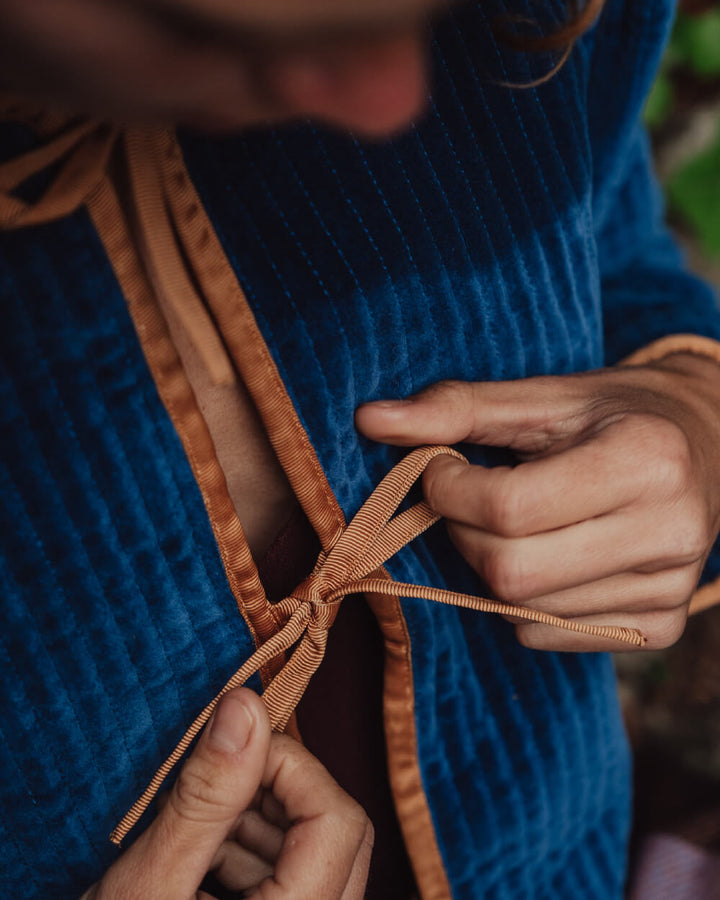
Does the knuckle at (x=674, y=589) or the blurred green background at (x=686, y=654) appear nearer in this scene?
the knuckle at (x=674, y=589)

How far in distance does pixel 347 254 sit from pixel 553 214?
17 cm

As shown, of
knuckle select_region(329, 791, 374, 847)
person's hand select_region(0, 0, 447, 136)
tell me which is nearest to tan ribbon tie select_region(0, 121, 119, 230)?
person's hand select_region(0, 0, 447, 136)

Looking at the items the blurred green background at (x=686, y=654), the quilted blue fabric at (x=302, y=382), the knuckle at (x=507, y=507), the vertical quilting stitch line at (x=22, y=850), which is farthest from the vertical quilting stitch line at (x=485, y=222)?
the blurred green background at (x=686, y=654)

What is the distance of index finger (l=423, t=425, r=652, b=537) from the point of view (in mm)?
394

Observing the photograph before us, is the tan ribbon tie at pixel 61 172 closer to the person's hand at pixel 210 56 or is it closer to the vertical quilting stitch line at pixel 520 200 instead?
the person's hand at pixel 210 56

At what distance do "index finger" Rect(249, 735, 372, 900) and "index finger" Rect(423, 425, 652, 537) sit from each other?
0.16 m

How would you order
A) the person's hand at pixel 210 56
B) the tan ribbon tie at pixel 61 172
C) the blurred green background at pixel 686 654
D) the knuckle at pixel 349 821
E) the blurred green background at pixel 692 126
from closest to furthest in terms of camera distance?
the person's hand at pixel 210 56
the tan ribbon tie at pixel 61 172
the knuckle at pixel 349 821
the blurred green background at pixel 686 654
the blurred green background at pixel 692 126

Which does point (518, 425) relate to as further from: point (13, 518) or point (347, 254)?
point (13, 518)

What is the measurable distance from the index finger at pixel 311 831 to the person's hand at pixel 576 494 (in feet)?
0.48

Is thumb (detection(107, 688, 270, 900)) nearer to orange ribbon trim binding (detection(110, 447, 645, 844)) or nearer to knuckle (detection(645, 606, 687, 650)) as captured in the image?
orange ribbon trim binding (detection(110, 447, 645, 844))

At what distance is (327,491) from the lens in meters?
0.40

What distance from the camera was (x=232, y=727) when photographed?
35cm

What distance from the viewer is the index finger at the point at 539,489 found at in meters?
0.39

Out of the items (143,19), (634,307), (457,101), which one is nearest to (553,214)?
(457,101)
